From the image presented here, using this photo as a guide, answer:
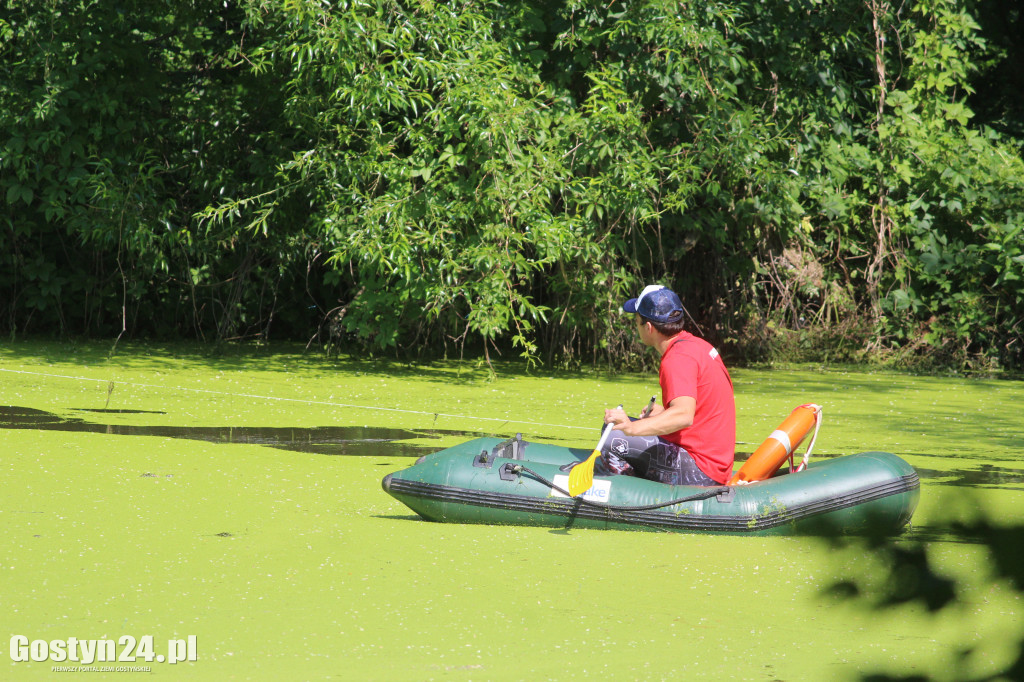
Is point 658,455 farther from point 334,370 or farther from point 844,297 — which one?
point 844,297

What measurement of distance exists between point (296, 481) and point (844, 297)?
7.27 metres

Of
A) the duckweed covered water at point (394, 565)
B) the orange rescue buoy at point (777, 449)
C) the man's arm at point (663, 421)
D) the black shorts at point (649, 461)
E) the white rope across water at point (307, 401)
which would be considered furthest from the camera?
the white rope across water at point (307, 401)

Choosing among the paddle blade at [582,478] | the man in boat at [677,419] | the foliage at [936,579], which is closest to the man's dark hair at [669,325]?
the man in boat at [677,419]

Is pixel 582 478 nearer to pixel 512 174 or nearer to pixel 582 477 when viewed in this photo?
pixel 582 477

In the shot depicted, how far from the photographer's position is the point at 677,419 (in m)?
4.02

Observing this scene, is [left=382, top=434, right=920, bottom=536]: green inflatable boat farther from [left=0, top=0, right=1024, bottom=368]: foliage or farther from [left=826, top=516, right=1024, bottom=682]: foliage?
[left=0, top=0, right=1024, bottom=368]: foliage

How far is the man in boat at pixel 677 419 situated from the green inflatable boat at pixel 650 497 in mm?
147

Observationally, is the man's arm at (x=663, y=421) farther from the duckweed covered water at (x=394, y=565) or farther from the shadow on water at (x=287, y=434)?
the shadow on water at (x=287, y=434)

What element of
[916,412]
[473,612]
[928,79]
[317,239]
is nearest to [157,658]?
[473,612]

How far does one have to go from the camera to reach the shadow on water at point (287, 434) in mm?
5738

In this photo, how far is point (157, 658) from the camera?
8.79 ft

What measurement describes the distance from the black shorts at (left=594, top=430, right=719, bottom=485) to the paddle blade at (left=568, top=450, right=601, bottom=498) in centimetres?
27

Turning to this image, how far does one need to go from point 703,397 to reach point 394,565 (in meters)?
1.38

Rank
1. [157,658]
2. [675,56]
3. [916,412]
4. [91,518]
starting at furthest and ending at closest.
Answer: [675,56] → [916,412] → [91,518] → [157,658]
